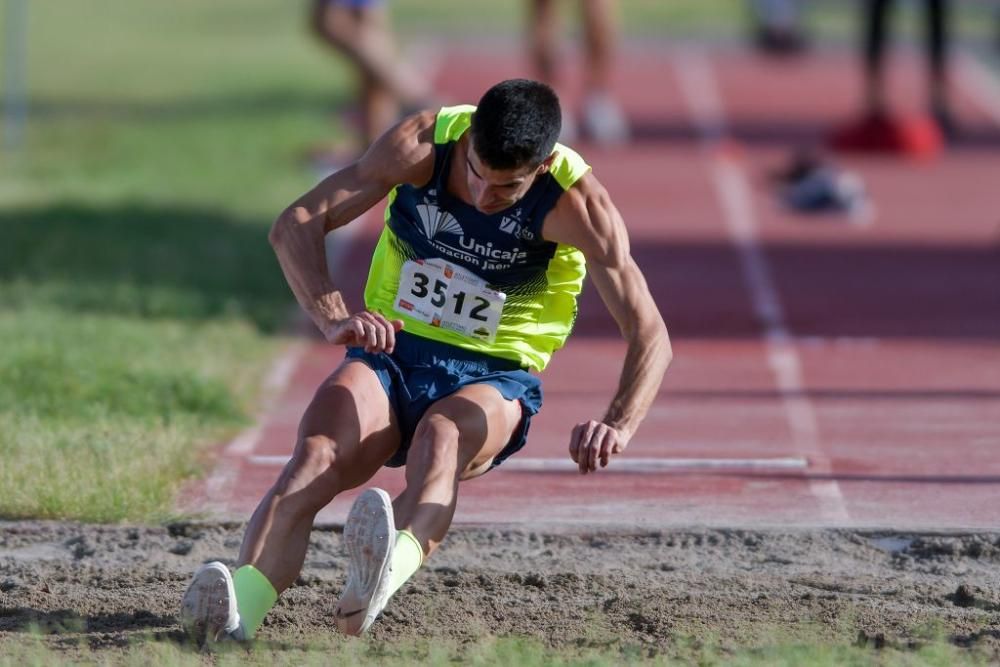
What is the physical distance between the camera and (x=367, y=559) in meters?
4.62

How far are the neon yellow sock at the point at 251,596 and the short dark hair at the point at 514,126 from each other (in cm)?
127

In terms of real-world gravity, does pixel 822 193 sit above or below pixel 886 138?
below

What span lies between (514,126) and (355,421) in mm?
948

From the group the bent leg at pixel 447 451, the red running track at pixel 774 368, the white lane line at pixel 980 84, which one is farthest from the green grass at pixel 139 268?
the white lane line at pixel 980 84

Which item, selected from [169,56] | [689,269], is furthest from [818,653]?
[169,56]

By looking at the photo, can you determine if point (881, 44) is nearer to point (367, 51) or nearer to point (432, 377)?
point (367, 51)

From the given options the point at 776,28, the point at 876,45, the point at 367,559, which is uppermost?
the point at 776,28

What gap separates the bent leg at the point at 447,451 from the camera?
4.88m

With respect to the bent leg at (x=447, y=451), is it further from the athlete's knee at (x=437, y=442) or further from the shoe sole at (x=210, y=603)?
the shoe sole at (x=210, y=603)

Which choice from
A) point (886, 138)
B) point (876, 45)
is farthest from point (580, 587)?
point (886, 138)

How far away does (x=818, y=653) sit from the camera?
4.67 metres

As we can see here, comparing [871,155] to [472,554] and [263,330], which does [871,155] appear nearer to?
[263,330]

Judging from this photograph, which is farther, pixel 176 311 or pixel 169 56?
pixel 169 56

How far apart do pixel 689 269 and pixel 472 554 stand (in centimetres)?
571
